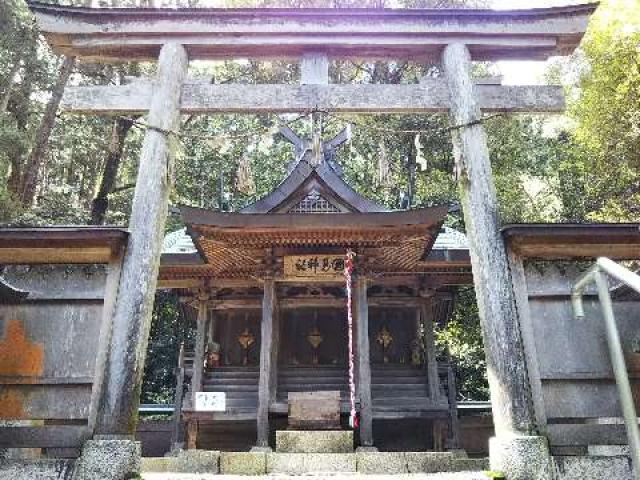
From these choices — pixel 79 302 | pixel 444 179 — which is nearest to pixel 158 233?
pixel 79 302

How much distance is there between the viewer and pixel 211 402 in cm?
1023

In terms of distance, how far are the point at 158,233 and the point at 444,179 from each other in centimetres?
1436

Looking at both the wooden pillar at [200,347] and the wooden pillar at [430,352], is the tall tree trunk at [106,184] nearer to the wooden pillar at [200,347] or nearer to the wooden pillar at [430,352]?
the wooden pillar at [200,347]

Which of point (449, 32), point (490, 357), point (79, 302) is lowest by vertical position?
point (490, 357)

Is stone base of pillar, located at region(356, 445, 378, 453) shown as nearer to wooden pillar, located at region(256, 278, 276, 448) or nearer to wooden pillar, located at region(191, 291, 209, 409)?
wooden pillar, located at region(256, 278, 276, 448)

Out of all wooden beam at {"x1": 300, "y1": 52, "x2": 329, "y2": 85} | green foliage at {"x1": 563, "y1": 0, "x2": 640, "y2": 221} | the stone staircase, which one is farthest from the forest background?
wooden beam at {"x1": 300, "y1": 52, "x2": 329, "y2": 85}

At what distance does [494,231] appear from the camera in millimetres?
6219

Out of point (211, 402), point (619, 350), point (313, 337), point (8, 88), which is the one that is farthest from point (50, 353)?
point (8, 88)

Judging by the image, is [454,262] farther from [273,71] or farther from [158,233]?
[273,71]

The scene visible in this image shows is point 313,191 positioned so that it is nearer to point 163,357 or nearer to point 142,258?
point 142,258

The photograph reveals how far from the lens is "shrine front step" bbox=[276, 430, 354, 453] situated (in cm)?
868

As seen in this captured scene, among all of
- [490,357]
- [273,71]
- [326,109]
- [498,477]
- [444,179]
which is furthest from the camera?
[273,71]

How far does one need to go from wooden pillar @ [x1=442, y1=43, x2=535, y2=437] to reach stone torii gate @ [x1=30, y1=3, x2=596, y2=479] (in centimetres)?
2

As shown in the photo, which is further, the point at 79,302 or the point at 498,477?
the point at 79,302
